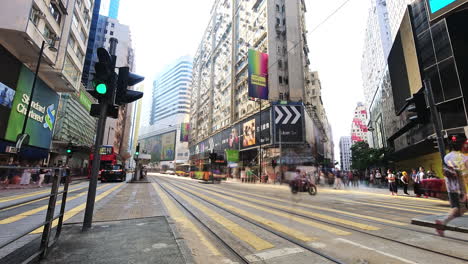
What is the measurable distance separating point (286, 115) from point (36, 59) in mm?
30621

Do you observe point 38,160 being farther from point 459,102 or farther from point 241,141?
point 459,102

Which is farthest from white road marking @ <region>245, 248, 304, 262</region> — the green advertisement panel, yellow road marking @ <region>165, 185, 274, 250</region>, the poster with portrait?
the poster with portrait

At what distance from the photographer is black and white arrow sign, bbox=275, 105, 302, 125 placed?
1359 inches

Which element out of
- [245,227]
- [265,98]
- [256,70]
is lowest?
[245,227]

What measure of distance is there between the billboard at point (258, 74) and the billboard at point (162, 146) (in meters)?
99.2

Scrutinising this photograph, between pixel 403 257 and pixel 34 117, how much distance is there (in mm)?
30016

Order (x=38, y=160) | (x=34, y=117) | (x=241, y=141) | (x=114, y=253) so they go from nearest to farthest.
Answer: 1. (x=114, y=253)
2. (x=34, y=117)
3. (x=38, y=160)
4. (x=241, y=141)

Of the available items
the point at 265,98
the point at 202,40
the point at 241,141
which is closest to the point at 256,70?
the point at 265,98

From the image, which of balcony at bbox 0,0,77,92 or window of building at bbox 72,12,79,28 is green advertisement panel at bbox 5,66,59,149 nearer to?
balcony at bbox 0,0,77,92

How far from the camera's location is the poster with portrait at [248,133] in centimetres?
3881

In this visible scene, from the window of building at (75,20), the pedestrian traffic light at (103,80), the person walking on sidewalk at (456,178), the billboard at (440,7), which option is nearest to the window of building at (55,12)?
the window of building at (75,20)

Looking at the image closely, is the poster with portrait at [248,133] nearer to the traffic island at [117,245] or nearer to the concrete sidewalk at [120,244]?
the concrete sidewalk at [120,244]

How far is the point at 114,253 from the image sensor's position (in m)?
3.17

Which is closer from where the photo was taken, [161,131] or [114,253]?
[114,253]
